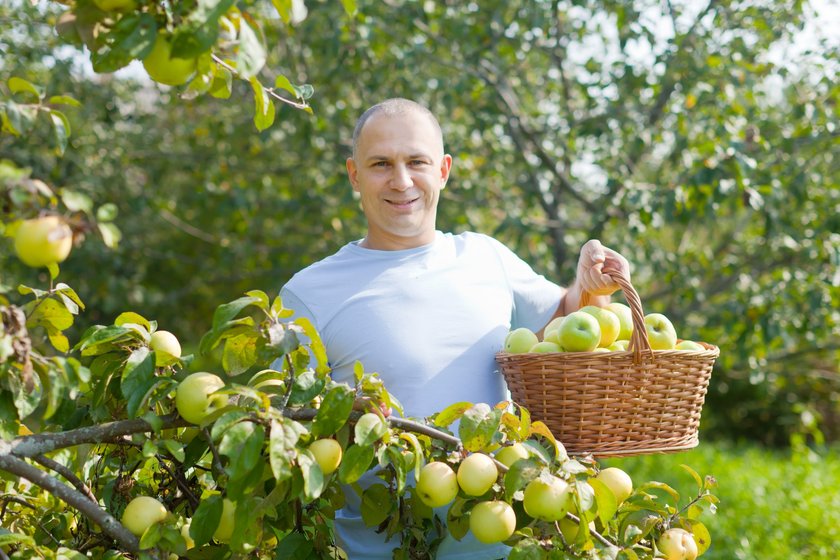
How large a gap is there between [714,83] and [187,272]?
475 centimetres

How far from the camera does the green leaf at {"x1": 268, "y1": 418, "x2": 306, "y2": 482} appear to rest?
4.03ft

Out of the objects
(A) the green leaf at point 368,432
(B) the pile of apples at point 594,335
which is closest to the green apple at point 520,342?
(B) the pile of apples at point 594,335

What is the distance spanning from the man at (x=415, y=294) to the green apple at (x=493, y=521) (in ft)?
1.45

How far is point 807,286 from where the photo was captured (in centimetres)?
429

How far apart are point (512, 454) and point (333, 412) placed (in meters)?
0.33

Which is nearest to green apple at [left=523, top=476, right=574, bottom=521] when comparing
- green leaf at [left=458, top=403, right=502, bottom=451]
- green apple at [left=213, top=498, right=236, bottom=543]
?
green leaf at [left=458, top=403, right=502, bottom=451]

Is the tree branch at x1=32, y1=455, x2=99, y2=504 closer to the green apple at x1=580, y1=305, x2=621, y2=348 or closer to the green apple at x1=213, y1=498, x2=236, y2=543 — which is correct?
the green apple at x1=213, y1=498, x2=236, y2=543

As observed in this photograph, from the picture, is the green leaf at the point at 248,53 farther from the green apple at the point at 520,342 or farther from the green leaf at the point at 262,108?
the green apple at the point at 520,342

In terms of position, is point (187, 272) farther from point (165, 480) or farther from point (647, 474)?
point (165, 480)

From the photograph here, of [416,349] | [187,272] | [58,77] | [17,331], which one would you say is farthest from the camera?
[187,272]

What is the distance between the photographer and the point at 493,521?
1.41 meters

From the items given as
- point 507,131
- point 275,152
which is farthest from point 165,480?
point 275,152

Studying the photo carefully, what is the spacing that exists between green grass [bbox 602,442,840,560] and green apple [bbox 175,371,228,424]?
10.7 feet

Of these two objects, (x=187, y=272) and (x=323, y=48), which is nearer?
(x=323, y=48)
